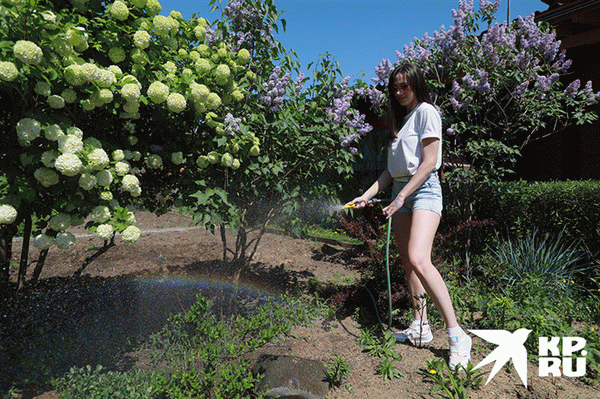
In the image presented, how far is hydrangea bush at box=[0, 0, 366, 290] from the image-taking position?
1629 millimetres

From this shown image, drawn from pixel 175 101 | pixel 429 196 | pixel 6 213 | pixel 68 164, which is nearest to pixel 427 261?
pixel 429 196

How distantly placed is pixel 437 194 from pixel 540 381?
1.28 meters

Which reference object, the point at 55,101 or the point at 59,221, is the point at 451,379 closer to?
the point at 59,221

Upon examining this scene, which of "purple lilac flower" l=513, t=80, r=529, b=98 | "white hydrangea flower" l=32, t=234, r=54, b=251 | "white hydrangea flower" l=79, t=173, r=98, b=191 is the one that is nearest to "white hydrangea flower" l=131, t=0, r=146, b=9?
"white hydrangea flower" l=79, t=173, r=98, b=191

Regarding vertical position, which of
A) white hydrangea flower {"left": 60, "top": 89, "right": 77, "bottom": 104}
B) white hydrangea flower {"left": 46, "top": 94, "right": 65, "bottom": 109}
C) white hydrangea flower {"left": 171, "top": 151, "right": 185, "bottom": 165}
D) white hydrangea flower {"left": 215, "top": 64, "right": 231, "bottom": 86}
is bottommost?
white hydrangea flower {"left": 171, "top": 151, "right": 185, "bottom": 165}

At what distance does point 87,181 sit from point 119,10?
0.89 metres

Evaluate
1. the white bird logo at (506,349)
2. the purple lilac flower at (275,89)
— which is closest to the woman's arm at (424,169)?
the purple lilac flower at (275,89)

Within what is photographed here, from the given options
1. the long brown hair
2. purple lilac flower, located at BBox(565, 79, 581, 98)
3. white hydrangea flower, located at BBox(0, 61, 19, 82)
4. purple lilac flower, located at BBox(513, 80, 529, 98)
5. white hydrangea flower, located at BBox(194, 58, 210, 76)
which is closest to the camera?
white hydrangea flower, located at BBox(0, 61, 19, 82)

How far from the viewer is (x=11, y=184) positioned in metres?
1.70

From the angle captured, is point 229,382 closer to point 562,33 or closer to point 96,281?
point 96,281

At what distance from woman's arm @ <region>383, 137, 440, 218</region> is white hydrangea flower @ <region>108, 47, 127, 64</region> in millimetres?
1689

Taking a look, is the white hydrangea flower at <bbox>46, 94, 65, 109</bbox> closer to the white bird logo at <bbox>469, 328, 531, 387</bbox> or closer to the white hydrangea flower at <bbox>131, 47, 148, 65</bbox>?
the white hydrangea flower at <bbox>131, 47, 148, 65</bbox>

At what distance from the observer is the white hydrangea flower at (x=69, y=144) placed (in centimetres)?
162

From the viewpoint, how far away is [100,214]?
1.73 m
